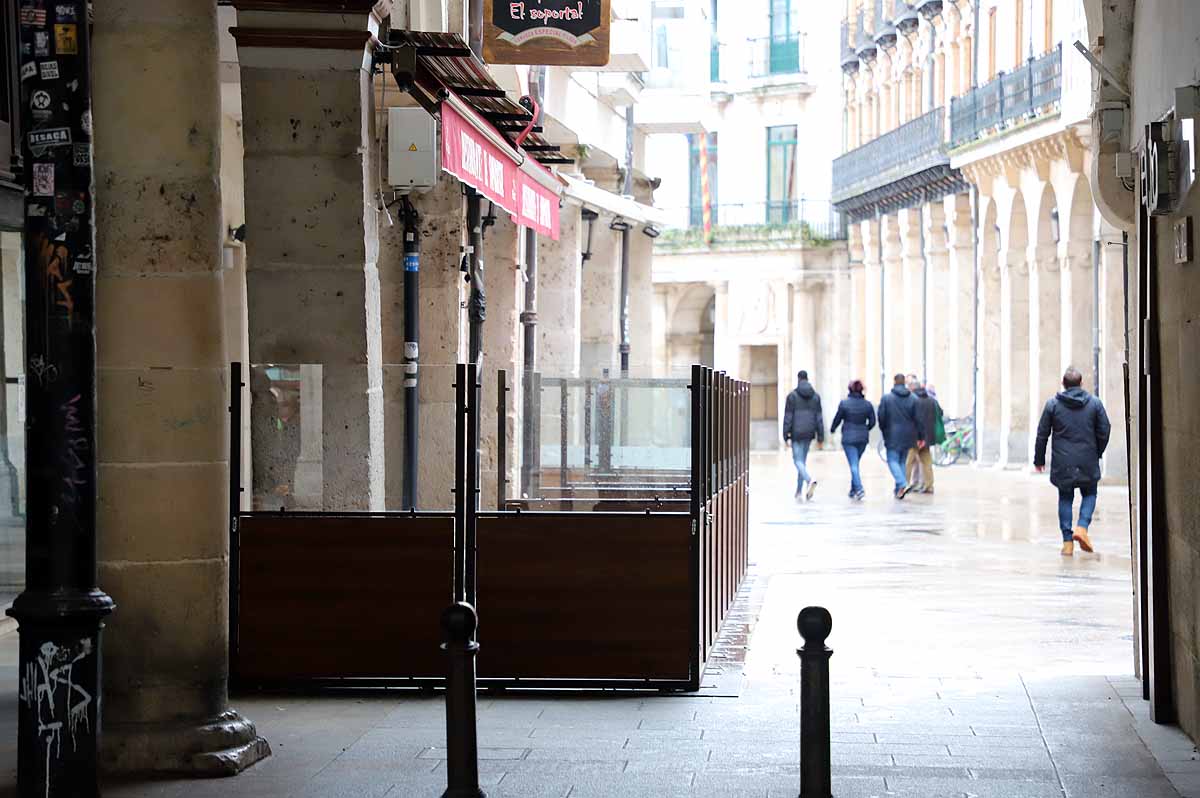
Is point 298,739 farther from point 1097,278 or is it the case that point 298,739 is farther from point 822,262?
point 822,262

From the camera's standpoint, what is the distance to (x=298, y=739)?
29.1 ft

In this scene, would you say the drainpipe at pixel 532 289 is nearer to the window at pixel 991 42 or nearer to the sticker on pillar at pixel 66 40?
the sticker on pillar at pixel 66 40

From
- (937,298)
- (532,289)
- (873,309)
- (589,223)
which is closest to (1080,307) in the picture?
(589,223)

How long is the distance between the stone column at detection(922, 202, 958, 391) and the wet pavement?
29.5 metres

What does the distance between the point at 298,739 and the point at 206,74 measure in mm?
2877

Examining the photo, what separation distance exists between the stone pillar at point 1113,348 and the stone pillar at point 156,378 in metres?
24.7

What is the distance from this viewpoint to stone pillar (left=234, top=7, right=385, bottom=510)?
435 inches

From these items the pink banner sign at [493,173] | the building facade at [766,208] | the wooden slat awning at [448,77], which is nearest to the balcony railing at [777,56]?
the building facade at [766,208]

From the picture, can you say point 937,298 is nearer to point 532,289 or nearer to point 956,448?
point 956,448

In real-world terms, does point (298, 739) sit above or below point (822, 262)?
below

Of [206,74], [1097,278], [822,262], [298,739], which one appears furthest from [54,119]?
[822,262]

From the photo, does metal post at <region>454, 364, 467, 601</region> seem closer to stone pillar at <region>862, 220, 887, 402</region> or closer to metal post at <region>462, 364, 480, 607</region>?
metal post at <region>462, 364, 480, 607</region>

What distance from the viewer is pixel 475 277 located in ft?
58.9

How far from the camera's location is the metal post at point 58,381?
6.75m
